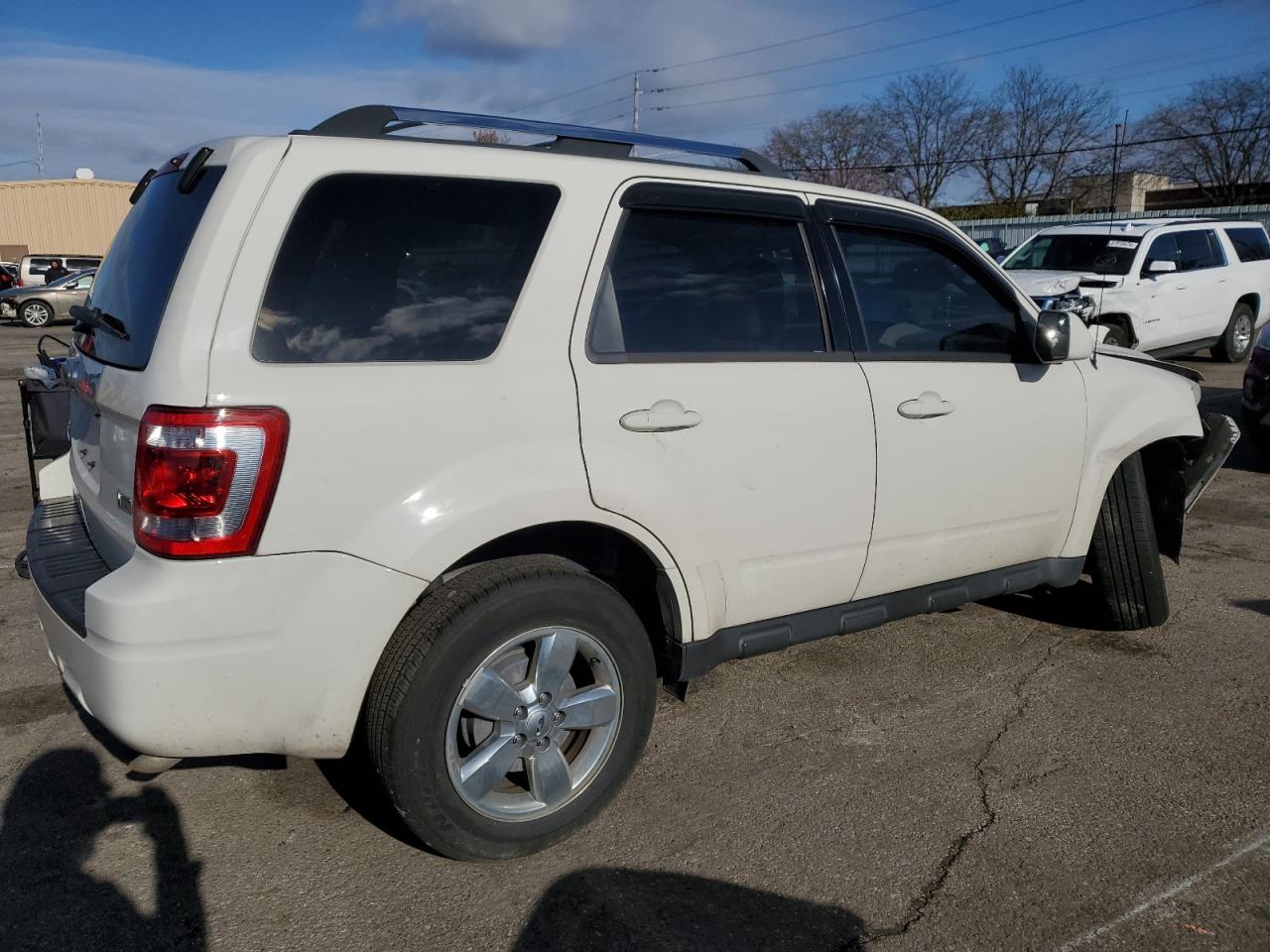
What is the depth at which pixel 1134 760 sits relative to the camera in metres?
3.54

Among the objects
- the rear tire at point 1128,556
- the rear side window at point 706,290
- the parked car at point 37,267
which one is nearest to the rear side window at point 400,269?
the rear side window at point 706,290

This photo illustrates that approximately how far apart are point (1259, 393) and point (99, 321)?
7934mm

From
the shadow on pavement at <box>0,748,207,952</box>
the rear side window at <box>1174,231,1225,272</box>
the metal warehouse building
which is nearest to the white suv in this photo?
the shadow on pavement at <box>0,748,207,952</box>

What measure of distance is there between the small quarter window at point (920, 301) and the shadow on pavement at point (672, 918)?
5.99 ft

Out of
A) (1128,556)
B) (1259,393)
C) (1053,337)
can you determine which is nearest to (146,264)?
(1053,337)

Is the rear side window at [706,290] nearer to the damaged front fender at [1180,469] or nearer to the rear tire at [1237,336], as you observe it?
the damaged front fender at [1180,469]

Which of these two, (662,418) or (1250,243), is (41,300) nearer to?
(1250,243)

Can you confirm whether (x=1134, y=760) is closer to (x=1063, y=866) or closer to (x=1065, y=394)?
(x=1063, y=866)

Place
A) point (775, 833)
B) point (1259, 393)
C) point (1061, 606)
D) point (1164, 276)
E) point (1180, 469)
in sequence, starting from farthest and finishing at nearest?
point (1164, 276) < point (1259, 393) < point (1061, 606) < point (1180, 469) < point (775, 833)

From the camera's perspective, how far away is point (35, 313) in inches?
1025

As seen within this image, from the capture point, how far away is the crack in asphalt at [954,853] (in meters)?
2.66

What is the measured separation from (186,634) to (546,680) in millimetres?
938

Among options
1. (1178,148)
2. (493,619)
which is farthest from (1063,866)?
(1178,148)

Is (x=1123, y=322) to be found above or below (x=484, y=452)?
below
